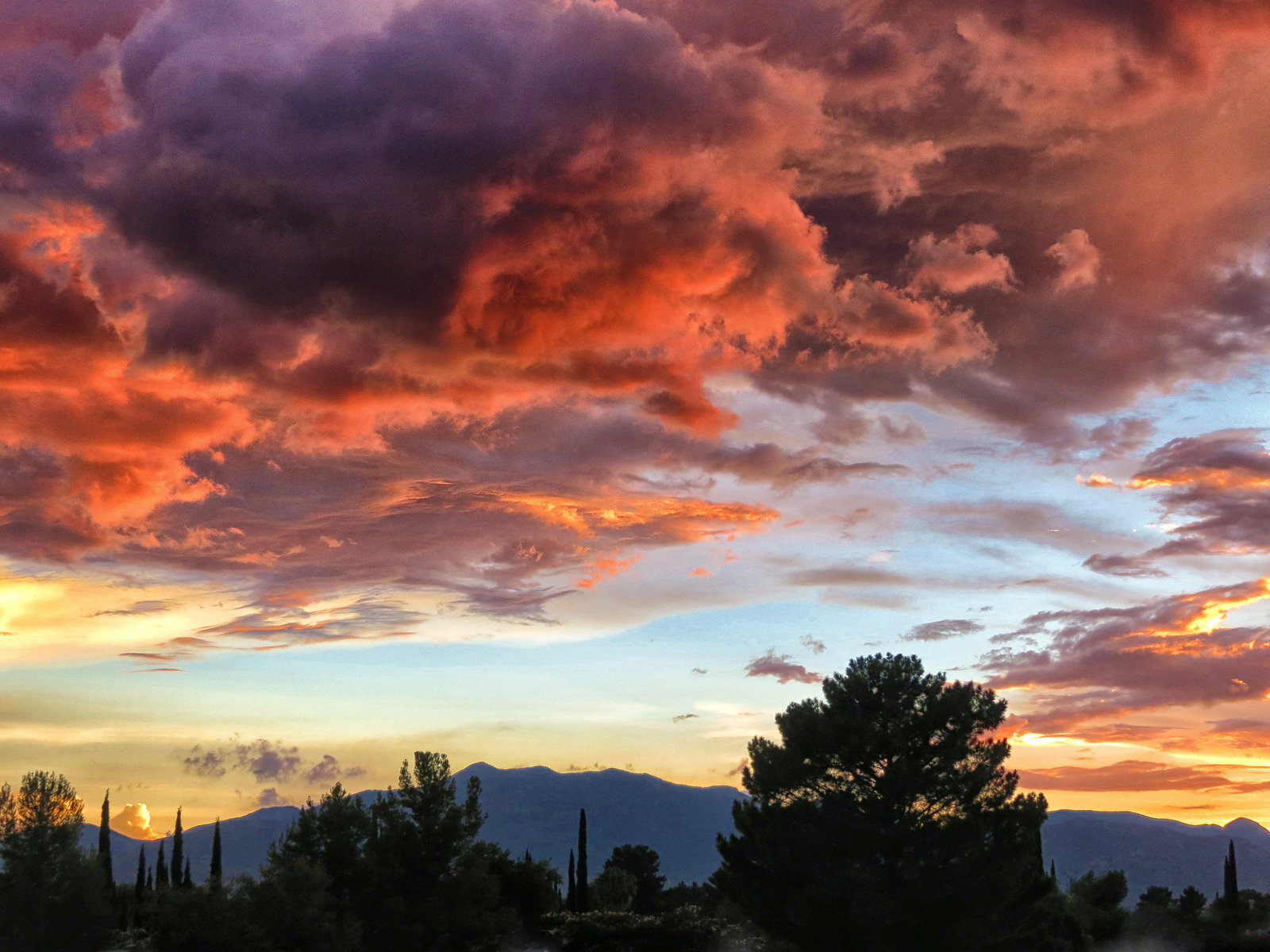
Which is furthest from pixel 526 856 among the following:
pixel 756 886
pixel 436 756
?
pixel 756 886

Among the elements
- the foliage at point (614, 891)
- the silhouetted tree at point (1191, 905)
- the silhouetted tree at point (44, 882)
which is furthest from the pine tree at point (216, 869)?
the silhouetted tree at point (1191, 905)

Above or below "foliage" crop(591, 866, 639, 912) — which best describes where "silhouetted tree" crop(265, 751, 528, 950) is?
above

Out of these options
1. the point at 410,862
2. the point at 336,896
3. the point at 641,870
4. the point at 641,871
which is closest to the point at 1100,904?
the point at 641,871

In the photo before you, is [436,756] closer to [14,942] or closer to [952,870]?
[14,942]

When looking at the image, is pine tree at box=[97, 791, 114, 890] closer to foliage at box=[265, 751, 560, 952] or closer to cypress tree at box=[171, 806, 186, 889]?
cypress tree at box=[171, 806, 186, 889]

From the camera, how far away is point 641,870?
118188mm

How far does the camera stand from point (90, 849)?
2790 inches

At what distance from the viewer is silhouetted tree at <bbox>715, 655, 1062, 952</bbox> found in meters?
45.9

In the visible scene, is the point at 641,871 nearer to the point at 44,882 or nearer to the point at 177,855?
the point at 177,855

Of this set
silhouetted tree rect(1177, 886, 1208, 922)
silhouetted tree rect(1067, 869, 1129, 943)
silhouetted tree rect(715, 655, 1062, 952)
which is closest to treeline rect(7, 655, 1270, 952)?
silhouetted tree rect(715, 655, 1062, 952)

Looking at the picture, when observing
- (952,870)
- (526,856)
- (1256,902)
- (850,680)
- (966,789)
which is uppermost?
(850,680)

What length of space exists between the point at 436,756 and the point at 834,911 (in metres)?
29.6

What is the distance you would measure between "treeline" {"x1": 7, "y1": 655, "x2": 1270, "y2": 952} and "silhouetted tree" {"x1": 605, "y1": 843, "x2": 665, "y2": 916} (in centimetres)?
4118

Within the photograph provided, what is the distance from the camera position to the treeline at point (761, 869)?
4656 cm
